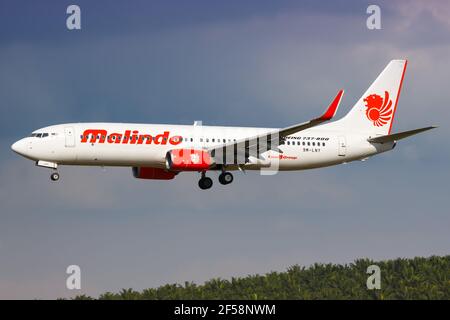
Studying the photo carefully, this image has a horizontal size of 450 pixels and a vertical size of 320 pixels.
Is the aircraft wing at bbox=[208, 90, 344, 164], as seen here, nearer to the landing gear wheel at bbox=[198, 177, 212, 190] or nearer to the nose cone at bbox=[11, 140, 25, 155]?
the landing gear wheel at bbox=[198, 177, 212, 190]

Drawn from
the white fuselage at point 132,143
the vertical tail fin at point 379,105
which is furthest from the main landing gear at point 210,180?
the vertical tail fin at point 379,105

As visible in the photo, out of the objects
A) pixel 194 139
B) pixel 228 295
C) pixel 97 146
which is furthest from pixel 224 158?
pixel 228 295

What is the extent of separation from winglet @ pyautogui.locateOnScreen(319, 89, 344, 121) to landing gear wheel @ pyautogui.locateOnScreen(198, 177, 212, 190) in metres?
14.8

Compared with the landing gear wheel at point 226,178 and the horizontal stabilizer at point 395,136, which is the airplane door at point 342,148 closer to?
the horizontal stabilizer at point 395,136

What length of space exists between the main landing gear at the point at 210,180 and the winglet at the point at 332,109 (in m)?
13.5

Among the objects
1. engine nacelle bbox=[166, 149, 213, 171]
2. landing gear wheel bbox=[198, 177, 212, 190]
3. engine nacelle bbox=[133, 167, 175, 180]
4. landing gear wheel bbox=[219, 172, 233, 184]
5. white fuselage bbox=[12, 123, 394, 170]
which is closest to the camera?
white fuselage bbox=[12, 123, 394, 170]

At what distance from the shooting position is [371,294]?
87500mm

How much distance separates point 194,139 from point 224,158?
2.66 metres

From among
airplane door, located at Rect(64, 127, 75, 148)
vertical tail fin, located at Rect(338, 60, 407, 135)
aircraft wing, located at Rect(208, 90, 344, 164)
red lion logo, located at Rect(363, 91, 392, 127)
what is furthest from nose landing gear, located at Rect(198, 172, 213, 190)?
red lion logo, located at Rect(363, 91, 392, 127)

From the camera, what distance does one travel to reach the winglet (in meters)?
58.3

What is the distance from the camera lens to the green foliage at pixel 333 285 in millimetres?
84169

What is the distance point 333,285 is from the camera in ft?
294
